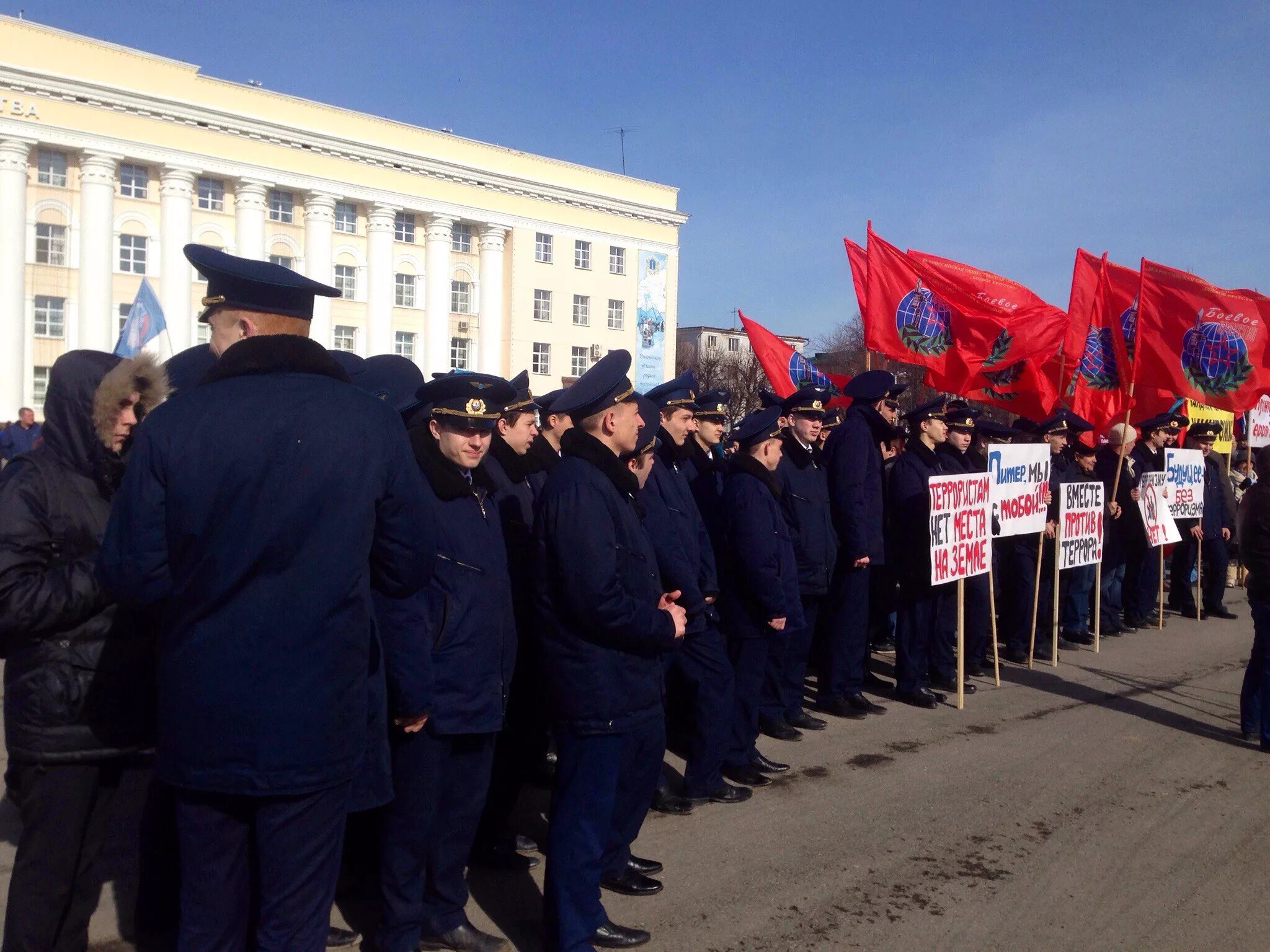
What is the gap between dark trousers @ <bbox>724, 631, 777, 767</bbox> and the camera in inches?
232

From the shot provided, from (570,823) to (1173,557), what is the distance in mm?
11206

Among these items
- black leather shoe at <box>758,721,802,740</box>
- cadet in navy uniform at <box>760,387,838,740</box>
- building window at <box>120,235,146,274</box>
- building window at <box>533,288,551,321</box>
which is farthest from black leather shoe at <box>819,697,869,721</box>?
building window at <box>533,288,551,321</box>

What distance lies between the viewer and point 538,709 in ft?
17.2

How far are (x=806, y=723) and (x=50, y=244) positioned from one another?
3788cm

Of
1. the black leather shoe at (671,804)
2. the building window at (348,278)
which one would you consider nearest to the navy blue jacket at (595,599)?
the black leather shoe at (671,804)

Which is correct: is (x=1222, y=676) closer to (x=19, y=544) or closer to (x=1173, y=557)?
(x=1173, y=557)

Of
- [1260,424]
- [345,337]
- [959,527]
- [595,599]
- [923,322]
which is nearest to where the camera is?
[595,599]

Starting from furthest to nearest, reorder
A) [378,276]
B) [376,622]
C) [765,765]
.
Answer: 1. [378,276]
2. [765,765]
3. [376,622]

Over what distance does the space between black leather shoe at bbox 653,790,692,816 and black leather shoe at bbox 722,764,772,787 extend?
53 cm

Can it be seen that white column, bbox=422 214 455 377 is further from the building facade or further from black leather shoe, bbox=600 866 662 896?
black leather shoe, bbox=600 866 662 896

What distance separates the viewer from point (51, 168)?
36531 millimetres

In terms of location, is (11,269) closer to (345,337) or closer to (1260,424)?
(345,337)

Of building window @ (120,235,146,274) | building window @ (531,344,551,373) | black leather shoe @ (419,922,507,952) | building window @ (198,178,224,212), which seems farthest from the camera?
building window @ (531,344,551,373)

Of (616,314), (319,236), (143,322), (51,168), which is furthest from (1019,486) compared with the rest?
(616,314)
